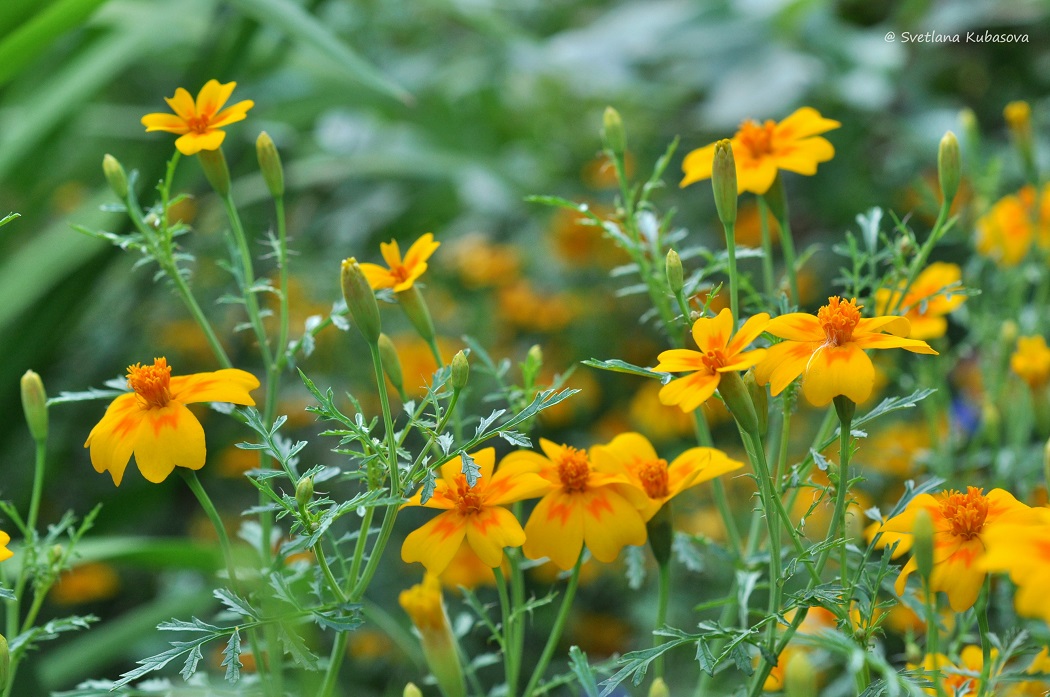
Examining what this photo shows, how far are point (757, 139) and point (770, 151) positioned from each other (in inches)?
0.5

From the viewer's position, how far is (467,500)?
49 centimetres

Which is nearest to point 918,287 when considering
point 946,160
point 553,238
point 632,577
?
point 946,160

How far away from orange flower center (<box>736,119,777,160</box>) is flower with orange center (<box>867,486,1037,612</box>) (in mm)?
261

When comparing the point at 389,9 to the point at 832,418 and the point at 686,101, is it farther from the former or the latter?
the point at 832,418

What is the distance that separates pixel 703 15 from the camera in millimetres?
1800

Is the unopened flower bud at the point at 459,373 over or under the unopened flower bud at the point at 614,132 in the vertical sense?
under

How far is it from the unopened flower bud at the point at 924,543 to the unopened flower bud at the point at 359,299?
A: 25 centimetres

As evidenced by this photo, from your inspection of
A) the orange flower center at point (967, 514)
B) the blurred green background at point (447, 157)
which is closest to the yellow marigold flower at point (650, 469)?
the orange flower center at point (967, 514)

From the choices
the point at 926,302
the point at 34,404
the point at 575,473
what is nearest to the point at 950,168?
the point at 926,302

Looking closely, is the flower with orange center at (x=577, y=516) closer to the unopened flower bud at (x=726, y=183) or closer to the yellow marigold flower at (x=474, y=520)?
the yellow marigold flower at (x=474, y=520)

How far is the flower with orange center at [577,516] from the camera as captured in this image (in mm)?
491

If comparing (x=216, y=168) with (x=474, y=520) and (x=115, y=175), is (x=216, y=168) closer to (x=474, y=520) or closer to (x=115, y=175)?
(x=115, y=175)

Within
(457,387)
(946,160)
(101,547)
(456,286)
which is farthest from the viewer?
(456,286)

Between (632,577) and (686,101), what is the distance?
148 centimetres
